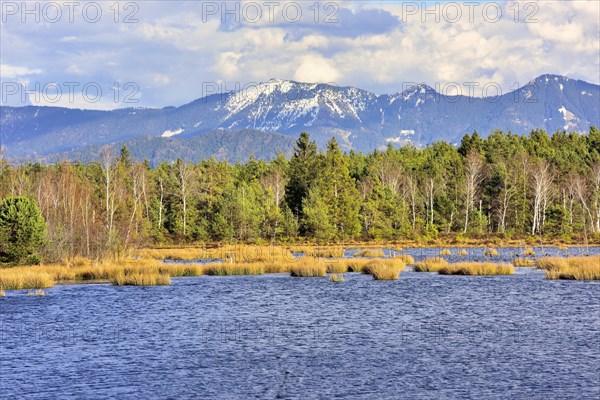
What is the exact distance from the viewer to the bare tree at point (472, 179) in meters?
101

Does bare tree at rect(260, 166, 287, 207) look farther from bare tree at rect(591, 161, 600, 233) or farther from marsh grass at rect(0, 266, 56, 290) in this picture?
marsh grass at rect(0, 266, 56, 290)

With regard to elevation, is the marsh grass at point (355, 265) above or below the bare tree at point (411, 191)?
below

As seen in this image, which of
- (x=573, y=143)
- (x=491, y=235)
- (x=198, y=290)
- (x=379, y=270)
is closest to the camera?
(x=198, y=290)

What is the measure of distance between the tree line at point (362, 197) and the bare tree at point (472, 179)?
0.22 m

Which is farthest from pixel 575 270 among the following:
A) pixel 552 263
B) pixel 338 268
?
pixel 338 268

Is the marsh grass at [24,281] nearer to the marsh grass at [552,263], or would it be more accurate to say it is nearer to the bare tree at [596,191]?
the marsh grass at [552,263]

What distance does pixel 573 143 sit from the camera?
126 m

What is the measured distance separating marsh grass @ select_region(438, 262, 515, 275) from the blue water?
6547mm

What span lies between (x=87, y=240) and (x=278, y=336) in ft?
101

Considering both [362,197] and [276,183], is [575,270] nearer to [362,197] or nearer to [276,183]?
[362,197]

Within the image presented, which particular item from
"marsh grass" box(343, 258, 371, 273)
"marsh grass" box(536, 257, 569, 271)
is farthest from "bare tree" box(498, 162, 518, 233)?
"marsh grass" box(343, 258, 371, 273)

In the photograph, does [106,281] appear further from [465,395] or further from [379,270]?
[465,395]

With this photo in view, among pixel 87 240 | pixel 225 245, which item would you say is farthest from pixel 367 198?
pixel 87 240

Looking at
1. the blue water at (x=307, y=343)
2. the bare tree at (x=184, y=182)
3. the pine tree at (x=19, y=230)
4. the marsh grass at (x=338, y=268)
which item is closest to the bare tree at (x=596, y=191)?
the marsh grass at (x=338, y=268)
